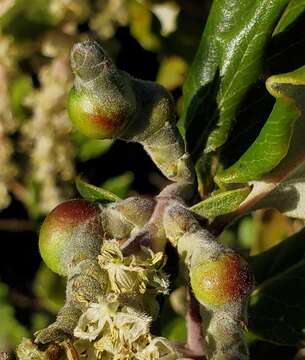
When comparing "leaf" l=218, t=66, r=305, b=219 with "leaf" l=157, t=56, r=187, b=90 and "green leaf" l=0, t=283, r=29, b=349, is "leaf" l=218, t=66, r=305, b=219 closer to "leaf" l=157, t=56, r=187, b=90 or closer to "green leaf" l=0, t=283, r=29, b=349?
"leaf" l=157, t=56, r=187, b=90

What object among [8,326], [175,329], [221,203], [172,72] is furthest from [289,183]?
[8,326]

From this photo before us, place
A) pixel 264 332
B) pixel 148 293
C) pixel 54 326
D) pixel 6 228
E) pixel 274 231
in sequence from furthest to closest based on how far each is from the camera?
pixel 6 228 < pixel 274 231 < pixel 264 332 < pixel 148 293 < pixel 54 326

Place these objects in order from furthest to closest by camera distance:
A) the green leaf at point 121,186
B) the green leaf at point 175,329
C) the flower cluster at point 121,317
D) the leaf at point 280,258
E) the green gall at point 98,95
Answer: the green leaf at point 121,186 → the green leaf at point 175,329 → the leaf at point 280,258 → the green gall at point 98,95 → the flower cluster at point 121,317

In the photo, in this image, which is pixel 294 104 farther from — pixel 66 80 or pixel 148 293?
pixel 66 80

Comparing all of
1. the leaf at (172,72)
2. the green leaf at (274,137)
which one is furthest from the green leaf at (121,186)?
the green leaf at (274,137)

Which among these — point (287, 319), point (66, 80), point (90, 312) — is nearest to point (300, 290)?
point (287, 319)

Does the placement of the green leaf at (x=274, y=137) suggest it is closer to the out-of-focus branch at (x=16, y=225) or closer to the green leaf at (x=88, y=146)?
the green leaf at (x=88, y=146)
